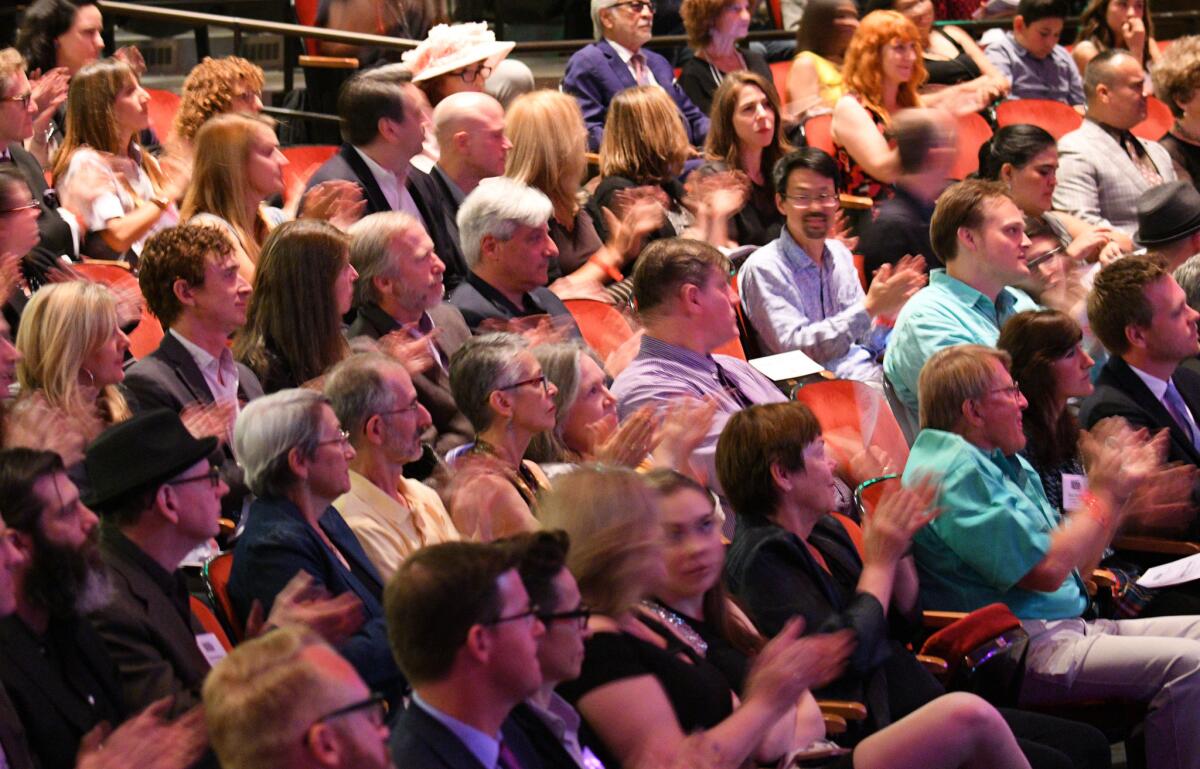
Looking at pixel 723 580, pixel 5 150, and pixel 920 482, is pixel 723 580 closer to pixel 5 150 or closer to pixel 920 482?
pixel 920 482

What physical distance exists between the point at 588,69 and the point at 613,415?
2905 mm

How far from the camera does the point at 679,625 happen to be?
301 cm

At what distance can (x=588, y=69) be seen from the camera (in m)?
6.44

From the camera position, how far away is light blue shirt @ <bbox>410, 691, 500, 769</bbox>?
91.1 inches

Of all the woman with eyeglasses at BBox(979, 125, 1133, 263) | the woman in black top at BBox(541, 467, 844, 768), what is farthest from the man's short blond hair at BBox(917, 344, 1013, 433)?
the woman with eyeglasses at BBox(979, 125, 1133, 263)

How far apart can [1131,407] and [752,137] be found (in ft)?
6.28

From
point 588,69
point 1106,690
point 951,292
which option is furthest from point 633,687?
point 588,69

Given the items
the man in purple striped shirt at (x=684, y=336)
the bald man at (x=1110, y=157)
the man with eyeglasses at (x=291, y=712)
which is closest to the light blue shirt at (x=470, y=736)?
the man with eyeglasses at (x=291, y=712)

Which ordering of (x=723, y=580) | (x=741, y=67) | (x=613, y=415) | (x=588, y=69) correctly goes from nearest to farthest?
1. (x=723, y=580)
2. (x=613, y=415)
3. (x=588, y=69)
4. (x=741, y=67)

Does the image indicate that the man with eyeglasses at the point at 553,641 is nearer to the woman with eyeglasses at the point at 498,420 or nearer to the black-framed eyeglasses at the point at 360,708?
the black-framed eyeglasses at the point at 360,708

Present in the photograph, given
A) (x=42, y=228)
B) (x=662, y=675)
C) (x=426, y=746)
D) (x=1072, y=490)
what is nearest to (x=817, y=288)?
(x=1072, y=490)

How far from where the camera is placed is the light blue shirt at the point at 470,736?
7.59 feet

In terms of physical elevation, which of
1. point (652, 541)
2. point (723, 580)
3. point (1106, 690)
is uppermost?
point (652, 541)

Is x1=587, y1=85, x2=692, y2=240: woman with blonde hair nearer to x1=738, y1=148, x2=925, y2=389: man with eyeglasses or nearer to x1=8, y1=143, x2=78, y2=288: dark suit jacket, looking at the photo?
x1=738, y1=148, x2=925, y2=389: man with eyeglasses
